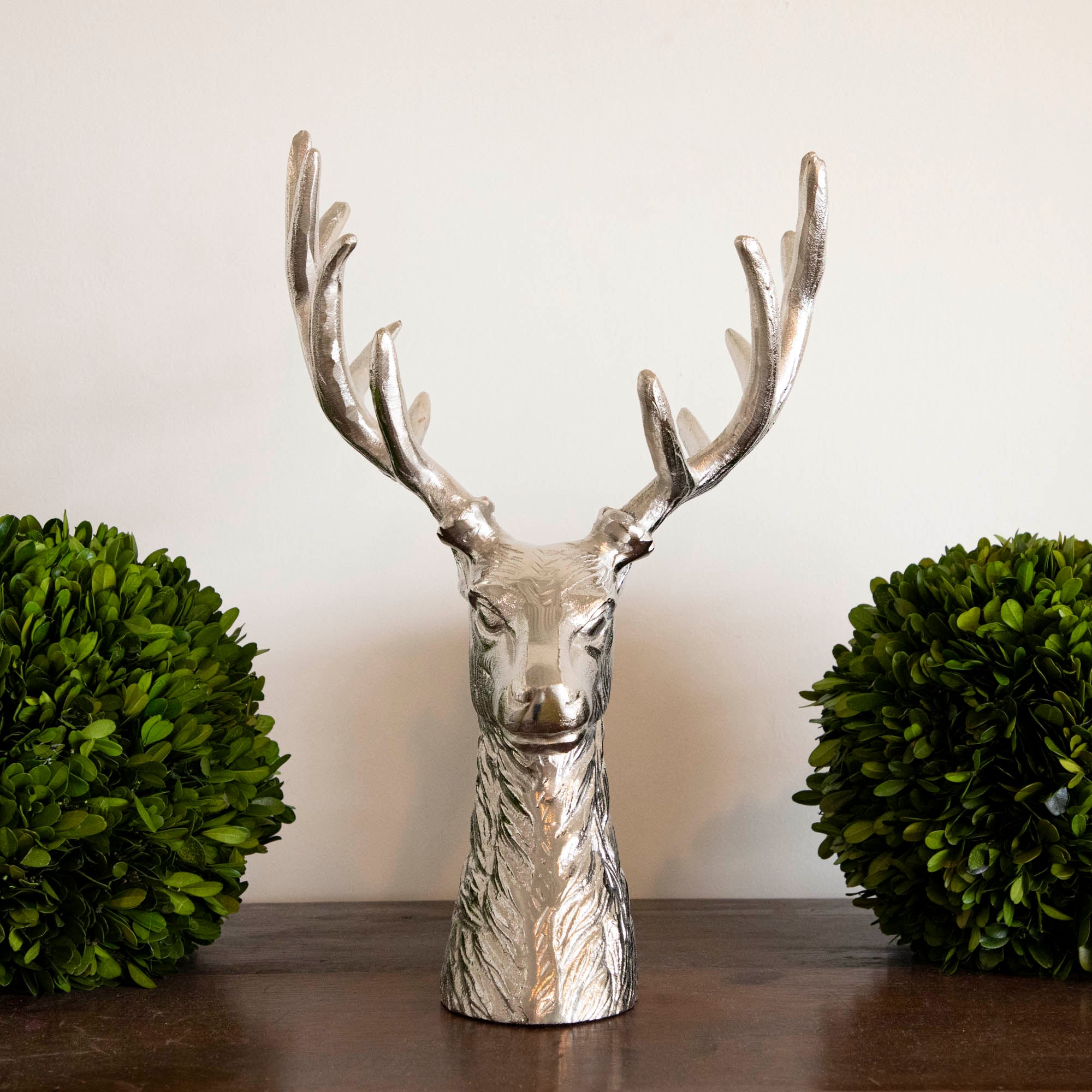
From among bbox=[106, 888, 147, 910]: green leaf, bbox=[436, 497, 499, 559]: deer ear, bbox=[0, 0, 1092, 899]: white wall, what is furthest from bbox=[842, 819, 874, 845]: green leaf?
bbox=[106, 888, 147, 910]: green leaf

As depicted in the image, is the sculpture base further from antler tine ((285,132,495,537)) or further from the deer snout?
antler tine ((285,132,495,537))

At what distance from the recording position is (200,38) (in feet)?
3.12

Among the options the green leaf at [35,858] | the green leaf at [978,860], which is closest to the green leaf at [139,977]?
the green leaf at [35,858]

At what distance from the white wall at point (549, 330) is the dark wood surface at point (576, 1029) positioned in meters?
0.20

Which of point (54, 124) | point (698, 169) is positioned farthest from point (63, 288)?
point (698, 169)

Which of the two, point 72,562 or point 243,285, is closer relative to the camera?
point 72,562

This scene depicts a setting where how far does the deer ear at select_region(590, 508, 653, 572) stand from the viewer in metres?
0.68

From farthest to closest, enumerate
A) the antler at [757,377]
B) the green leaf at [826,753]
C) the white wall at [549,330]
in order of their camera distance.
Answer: the white wall at [549,330], the green leaf at [826,753], the antler at [757,377]

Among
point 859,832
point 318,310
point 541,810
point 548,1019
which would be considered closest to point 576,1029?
point 548,1019

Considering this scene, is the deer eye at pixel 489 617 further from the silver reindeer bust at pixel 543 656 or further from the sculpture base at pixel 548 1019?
the sculpture base at pixel 548 1019

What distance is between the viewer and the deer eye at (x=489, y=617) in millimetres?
645

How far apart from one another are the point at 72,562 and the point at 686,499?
39cm

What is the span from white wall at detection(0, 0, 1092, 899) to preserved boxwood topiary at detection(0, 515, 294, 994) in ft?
0.73

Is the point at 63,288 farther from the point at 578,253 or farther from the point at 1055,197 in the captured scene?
the point at 1055,197
